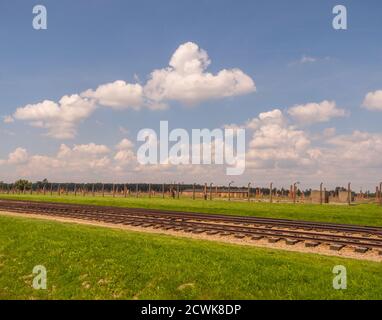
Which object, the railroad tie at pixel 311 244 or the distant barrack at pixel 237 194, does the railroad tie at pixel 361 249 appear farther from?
the distant barrack at pixel 237 194

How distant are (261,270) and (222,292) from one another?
6.56 feet

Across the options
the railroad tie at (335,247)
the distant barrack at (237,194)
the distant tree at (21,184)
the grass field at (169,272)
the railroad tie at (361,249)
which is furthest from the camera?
the distant tree at (21,184)

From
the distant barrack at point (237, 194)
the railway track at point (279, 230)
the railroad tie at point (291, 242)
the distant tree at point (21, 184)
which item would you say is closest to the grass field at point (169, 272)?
the railroad tie at point (291, 242)

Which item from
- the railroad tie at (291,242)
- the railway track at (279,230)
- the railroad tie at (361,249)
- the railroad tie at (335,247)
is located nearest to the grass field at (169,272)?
the railroad tie at (335,247)

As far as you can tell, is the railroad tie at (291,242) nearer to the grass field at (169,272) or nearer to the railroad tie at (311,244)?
the railroad tie at (311,244)

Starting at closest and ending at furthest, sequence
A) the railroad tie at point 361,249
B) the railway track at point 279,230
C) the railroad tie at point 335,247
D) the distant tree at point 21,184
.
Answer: the railroad tie at point 361,249, the railroad tie at point 335,247, the railway track at point 279,230, the distant tree at point 21,184

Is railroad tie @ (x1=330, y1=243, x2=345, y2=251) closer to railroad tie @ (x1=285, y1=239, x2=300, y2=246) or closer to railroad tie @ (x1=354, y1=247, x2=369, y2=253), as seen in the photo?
railroad tie @ (x1=354, y1=247, x2=369, y2=253)

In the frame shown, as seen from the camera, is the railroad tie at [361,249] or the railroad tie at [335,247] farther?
the railroad tie at [335,247]

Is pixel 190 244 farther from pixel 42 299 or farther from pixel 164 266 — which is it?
pixel 42 299

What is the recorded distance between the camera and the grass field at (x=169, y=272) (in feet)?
36.3

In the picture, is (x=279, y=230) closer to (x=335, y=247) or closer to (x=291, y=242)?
(x=291, y=242)

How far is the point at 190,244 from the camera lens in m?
16.8
